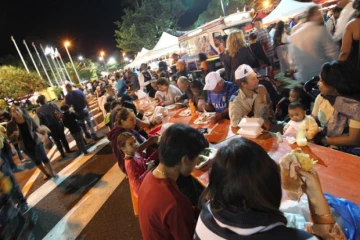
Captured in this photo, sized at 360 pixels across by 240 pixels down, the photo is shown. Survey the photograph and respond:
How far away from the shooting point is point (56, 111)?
21.5 feet

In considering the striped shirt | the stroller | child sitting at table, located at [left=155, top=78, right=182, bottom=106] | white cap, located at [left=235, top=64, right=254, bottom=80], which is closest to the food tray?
white cap, located at [left=235, top=64, right=254, bottom=80]

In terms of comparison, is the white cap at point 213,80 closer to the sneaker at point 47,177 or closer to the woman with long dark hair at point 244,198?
the woman with long dark hair at point 244,198

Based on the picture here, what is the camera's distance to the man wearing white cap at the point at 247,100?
318 cm

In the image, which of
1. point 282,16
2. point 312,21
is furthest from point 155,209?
point 282,16

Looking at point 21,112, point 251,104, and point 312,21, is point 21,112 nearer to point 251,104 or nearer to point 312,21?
point 251,104

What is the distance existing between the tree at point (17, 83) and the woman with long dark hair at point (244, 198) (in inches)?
1166

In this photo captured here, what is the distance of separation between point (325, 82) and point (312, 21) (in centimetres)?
187

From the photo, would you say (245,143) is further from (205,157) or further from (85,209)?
(85,209)

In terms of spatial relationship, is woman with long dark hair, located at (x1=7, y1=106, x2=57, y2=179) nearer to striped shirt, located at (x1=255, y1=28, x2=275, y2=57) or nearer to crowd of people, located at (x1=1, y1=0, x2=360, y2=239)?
crowd of people, located at (x1=1, y1=0, x2=360, y2=239)

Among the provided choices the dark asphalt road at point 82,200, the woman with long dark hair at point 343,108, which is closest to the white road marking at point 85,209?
the dark asphalt road at point 82,200

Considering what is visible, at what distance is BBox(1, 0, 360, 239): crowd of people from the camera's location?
3.16ft

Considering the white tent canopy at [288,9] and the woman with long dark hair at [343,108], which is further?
the white tent canopy at [288,9]

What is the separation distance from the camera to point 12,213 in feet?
12.7

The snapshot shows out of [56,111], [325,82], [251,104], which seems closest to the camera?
[325,82]
